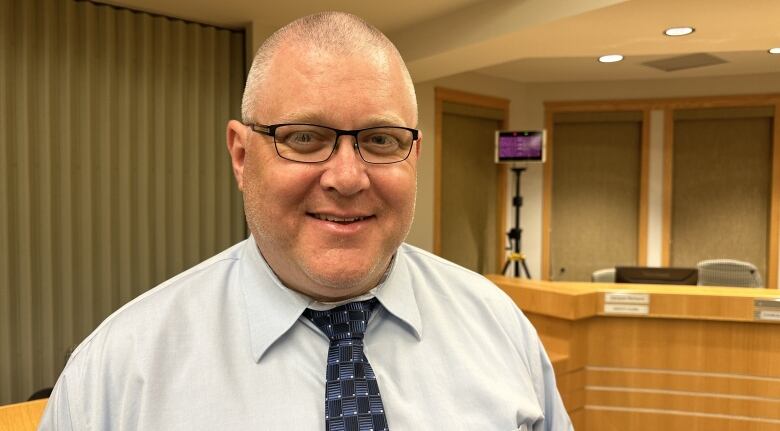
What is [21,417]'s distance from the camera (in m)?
1.72

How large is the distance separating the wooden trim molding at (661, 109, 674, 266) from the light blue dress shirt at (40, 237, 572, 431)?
5316 millimetres

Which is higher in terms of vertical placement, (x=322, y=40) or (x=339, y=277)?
(x=322, y=40)

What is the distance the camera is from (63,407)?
0.94 metres

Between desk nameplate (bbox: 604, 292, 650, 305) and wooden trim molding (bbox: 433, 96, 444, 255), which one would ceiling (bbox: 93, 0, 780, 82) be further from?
desk nameplate (bbox: 604, 292, 650, 305)

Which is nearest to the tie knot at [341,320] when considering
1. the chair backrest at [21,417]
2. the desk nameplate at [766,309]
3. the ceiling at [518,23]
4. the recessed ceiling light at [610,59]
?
the chair backrest at [21,417]

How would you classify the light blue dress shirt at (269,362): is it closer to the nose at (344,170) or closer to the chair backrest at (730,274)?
the nose at (344,170)

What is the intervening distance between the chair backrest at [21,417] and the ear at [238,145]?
3.81 ft

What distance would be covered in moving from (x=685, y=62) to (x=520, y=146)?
166 cm

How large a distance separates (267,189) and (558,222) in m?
5.67

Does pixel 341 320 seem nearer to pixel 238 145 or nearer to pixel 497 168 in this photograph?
pixel 238 145

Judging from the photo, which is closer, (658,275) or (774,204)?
(658,275)

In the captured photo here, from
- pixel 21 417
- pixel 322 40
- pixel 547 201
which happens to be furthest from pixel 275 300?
pixel 547 201

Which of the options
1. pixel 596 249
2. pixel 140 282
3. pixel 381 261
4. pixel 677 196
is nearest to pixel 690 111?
pixel 677 196

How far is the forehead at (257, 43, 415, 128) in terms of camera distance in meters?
0.92
